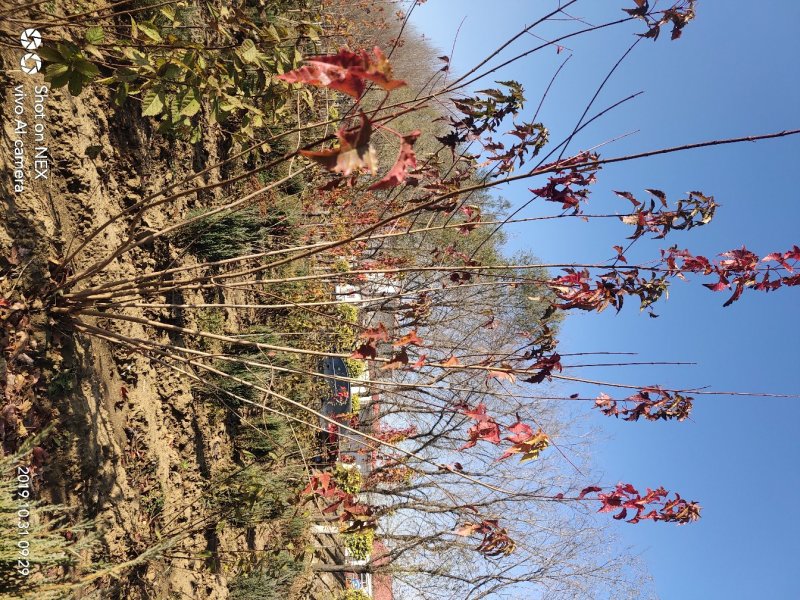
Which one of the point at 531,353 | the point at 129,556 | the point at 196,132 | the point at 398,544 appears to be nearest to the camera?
the point at 531,353

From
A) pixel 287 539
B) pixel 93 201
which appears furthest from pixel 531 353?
pixel 287 539

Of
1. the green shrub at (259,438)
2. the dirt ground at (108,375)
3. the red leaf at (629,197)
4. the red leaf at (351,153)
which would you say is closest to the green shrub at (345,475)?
the green shrub at (259,438)

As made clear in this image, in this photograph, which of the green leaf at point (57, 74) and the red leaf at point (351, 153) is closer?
the red leaf at point (351, 153)

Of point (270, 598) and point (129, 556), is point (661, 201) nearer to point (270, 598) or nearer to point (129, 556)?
point (129, 556)

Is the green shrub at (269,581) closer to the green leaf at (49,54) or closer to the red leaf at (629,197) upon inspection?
the green leaf at (49,54)

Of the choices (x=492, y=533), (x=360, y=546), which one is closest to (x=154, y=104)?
(x=492, y=533)

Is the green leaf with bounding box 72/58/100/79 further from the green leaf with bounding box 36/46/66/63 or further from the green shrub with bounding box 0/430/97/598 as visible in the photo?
the green shrub with bounding box 0/430/97/598

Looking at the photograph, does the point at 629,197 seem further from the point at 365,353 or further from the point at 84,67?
the point at 84,67

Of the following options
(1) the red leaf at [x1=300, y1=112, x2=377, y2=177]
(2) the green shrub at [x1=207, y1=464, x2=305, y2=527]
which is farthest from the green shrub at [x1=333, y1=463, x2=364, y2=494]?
(1) the red leaf at [x1=300, y1=112, x2=377, y2=177]

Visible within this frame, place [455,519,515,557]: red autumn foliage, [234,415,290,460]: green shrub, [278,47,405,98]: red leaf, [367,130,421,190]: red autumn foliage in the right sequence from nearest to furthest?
1. [278,47,405,98]: red leaf
2. [367,130,421,190]: red autumn foliage
3. [455,519,515,557]: red autumn foliage
4. [234,415,290,460]: green shrub

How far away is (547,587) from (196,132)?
788cm

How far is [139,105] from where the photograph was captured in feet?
11.9

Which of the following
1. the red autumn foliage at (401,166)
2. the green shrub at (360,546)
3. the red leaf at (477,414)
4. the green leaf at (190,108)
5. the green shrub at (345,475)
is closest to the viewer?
the red autumn foliage at (401,166)

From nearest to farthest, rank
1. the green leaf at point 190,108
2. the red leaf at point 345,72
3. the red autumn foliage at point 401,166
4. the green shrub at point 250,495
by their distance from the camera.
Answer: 1. the red leaf at point 345,72
2. the red autumn foliage at point 401,166
3. the green leaf at point 190,108
4. the green shrub at point 250,495
